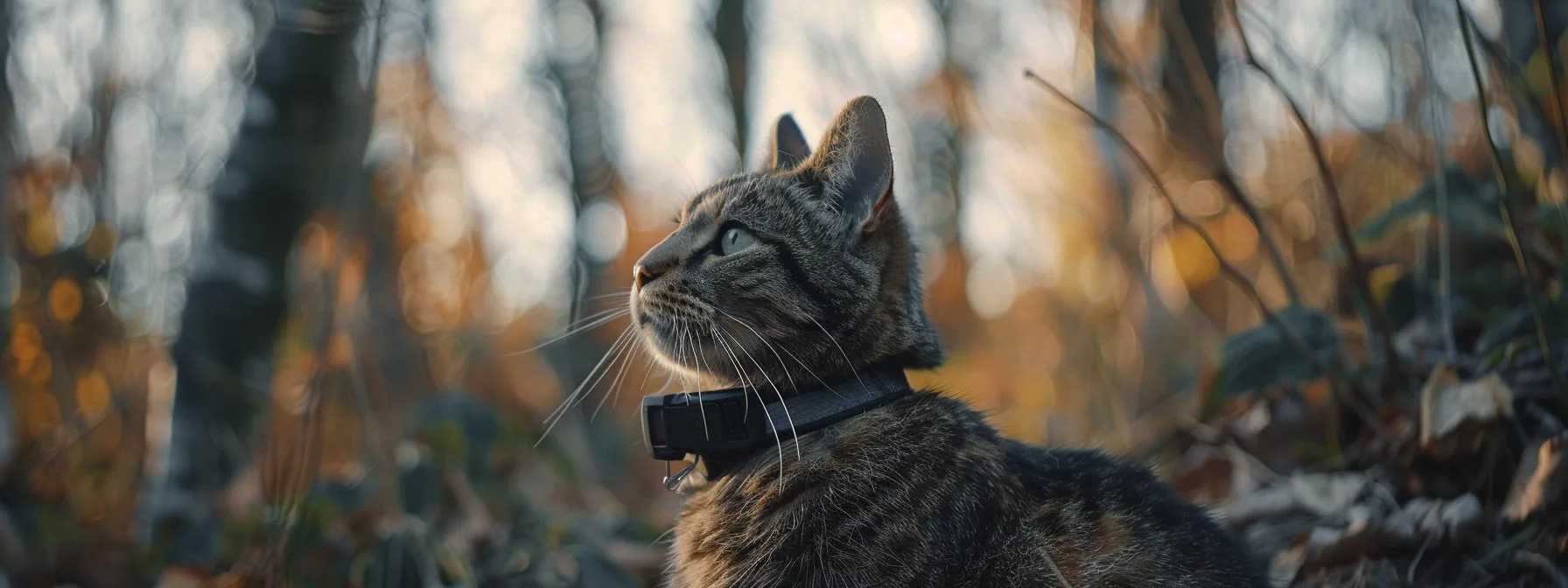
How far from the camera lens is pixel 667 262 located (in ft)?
7.26

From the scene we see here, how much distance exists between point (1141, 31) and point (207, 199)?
4174 mm

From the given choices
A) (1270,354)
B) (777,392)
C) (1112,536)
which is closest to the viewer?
(1112,536)

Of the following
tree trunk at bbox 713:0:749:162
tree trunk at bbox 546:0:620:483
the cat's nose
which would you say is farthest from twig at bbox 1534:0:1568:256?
tree trunk at bbox 546:0:620:483

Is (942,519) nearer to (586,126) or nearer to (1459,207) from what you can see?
(1459,207)

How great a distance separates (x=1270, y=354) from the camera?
10.5 ft

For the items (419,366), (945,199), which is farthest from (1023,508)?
(945,199)

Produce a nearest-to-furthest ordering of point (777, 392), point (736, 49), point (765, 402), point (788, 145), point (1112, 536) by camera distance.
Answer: point (1112, 536) → point (777, 392) → point (765, 402) → point (788, 145) → point (736, 49)

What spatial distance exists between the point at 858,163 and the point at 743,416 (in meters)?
0.67

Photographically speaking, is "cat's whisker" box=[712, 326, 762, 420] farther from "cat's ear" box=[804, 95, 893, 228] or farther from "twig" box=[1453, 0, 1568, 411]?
"twig" box=[1453, 0, 1568, 411]

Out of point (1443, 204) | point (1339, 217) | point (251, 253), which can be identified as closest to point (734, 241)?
point (1339, 217)

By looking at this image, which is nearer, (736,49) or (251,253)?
(251,253)

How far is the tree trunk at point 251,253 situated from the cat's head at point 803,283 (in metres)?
2.19

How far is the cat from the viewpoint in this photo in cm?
179

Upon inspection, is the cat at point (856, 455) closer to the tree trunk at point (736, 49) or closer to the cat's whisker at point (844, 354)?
the cat's whisker at point (844, 354)
